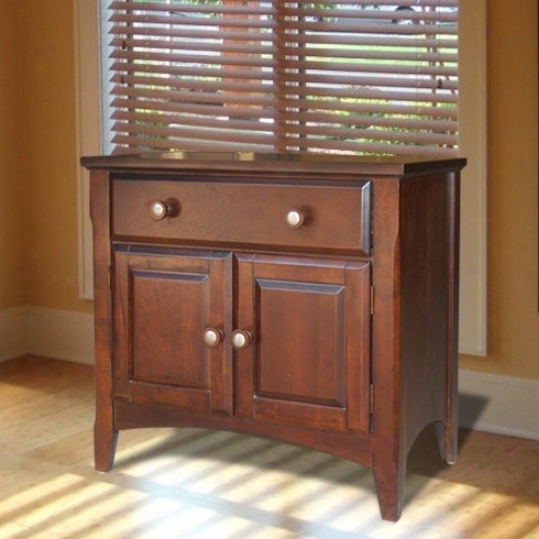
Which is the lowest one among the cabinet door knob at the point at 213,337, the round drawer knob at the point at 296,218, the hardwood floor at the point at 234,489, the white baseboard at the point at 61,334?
the hardwood floor at the point at 234,489

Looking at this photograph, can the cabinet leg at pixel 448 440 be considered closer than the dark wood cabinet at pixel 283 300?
No

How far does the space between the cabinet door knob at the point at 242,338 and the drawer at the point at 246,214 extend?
0.18 metres

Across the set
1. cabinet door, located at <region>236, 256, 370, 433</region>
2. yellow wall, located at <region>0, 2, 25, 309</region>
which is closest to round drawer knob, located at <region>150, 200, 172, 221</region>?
cabinet door, located at <region>236, 256, 370, 433</region>

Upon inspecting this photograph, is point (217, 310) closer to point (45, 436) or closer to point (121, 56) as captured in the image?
point (45, 436)

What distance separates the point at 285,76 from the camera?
3.21m

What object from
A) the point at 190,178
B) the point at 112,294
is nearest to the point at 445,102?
the point at 190,178

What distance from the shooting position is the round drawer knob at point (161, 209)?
247cm

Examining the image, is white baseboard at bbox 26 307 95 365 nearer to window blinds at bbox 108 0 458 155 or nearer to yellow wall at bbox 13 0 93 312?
yellow wall at bbox 13 0 93 312

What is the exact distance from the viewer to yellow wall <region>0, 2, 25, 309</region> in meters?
3.70

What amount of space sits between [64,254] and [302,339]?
156 cm

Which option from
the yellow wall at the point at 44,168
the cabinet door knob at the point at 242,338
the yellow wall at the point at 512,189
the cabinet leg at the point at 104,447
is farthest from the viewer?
the yellow wall at the point at 44,168

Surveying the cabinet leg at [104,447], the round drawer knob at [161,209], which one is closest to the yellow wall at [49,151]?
the cabinet leg at [104,447]

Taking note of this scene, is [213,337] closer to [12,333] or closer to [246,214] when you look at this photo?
[246,214]

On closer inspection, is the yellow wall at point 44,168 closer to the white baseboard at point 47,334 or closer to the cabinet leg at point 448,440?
the white baseboard at point 47,334
